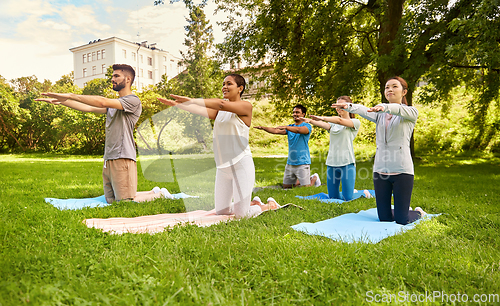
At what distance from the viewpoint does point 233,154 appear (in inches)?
174

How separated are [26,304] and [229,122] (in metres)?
2.93

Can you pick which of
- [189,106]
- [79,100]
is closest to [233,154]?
[189,106]

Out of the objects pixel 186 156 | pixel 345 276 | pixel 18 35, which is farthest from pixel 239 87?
pixel 18 35

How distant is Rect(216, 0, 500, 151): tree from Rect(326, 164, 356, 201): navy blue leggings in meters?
5.05

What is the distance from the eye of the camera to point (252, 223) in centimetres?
410

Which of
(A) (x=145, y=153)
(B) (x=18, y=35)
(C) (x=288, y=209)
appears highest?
(B) (x=18, y=35)

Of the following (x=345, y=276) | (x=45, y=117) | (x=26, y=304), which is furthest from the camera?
(x=45, y=117)

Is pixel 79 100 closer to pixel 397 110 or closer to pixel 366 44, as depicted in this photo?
pixel 397 110

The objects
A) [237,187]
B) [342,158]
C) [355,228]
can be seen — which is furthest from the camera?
[342,158]

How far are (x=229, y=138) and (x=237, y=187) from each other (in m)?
0.71

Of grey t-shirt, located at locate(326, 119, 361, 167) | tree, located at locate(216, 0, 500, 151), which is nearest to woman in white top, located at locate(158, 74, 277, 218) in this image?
grey t-shirt, located at locate(326, 119, 361, 167)

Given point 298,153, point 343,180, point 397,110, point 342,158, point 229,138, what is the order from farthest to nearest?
1. point 298,153
2. point 343,180
3. point 342,158
4. point 229,138
5. point 397,110

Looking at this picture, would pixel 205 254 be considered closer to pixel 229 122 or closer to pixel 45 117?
pixel 229 122

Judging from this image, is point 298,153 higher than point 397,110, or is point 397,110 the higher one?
point 397,110
